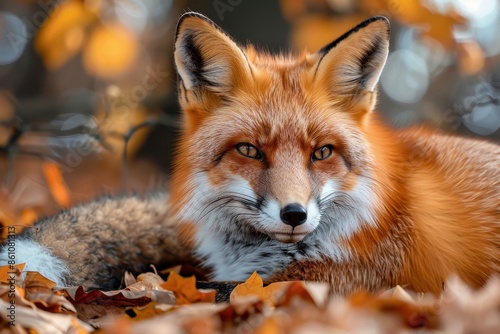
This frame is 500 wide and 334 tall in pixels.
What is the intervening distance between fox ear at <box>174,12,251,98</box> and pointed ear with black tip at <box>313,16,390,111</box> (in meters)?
0.34

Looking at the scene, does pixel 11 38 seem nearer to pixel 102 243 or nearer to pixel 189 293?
pixel 102 243

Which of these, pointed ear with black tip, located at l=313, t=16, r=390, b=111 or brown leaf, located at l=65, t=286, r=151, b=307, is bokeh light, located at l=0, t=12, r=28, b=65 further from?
brown leaf, located at l=65, t=286, r=151, b=307

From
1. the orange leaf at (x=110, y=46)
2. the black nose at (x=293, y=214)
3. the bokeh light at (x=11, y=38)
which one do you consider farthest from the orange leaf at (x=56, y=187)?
the black nose at (x=293, y=214)

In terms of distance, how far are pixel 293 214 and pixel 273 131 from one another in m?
0.39

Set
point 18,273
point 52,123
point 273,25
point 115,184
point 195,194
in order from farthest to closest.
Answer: point 115,184 → point 273,25 → point 52,123 → point 195,194 → point 18,273

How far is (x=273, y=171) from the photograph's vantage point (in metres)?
2.21

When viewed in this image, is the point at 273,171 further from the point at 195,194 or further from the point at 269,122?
the point at 195,194

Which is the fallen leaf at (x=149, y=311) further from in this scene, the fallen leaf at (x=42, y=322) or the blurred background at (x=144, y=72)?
the blurred background at (x=144, y=72)

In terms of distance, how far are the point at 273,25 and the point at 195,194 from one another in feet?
12.3

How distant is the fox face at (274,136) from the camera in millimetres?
2273

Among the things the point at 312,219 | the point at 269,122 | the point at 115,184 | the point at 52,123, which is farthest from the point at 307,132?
the point at 115,184

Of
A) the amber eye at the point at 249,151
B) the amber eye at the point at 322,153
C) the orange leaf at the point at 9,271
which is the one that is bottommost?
the orange leaf at the point at 9,271

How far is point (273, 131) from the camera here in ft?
7.51

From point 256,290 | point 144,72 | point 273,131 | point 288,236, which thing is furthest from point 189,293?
point 144,72
